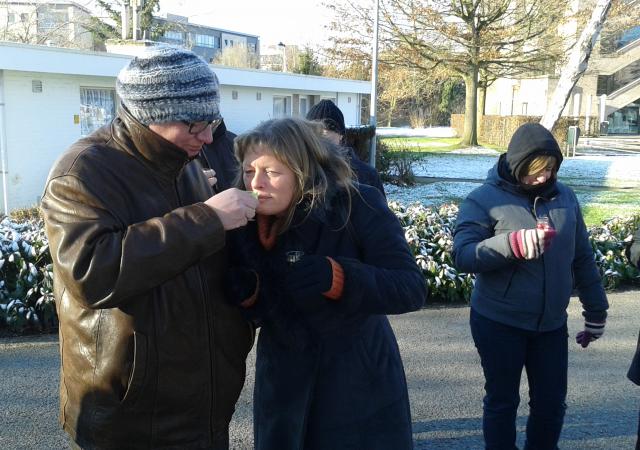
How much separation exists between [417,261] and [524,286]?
342 centimetres

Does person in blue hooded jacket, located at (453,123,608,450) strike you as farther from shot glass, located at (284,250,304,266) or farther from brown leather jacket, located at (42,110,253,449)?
brown leather jacket, located at (42,110,253,449)

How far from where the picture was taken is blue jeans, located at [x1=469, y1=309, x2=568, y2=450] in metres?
3.37

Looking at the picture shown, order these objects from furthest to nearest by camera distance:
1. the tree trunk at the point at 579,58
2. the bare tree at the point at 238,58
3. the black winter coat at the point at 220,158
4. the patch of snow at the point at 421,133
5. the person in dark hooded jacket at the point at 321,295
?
1. the bare tree at the point at 238,58
2. the patch of snow at the point at 421,133
3. the tree trunk at the point at 579,58
4. the black winter coat at the point at 220,158
5. the person in dark hooded jacket at the point at 321,295

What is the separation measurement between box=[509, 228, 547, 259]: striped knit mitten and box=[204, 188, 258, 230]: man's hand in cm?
161

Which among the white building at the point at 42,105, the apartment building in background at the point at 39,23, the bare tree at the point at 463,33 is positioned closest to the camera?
the white building at the point at 42,105

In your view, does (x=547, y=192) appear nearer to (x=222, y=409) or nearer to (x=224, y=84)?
(x=222, y=409)

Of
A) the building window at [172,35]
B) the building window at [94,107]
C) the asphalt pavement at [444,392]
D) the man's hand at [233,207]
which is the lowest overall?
the asphalt pavement at [444,392]

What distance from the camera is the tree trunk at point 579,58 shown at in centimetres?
1216

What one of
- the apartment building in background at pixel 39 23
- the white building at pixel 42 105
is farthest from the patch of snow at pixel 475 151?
the apartment building in background at pixel 39 23

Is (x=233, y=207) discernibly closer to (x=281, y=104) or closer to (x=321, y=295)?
(x=321, y=295)

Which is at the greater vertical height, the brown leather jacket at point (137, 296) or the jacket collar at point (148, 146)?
the jacket collar at point (148, 146)

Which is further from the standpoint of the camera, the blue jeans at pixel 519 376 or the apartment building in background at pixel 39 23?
the apartment building in background at pixel 39 23

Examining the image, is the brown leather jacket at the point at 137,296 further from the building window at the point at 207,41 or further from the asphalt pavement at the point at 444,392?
the building window at the point at 207,41

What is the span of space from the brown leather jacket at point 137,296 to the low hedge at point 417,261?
10.8 feet
